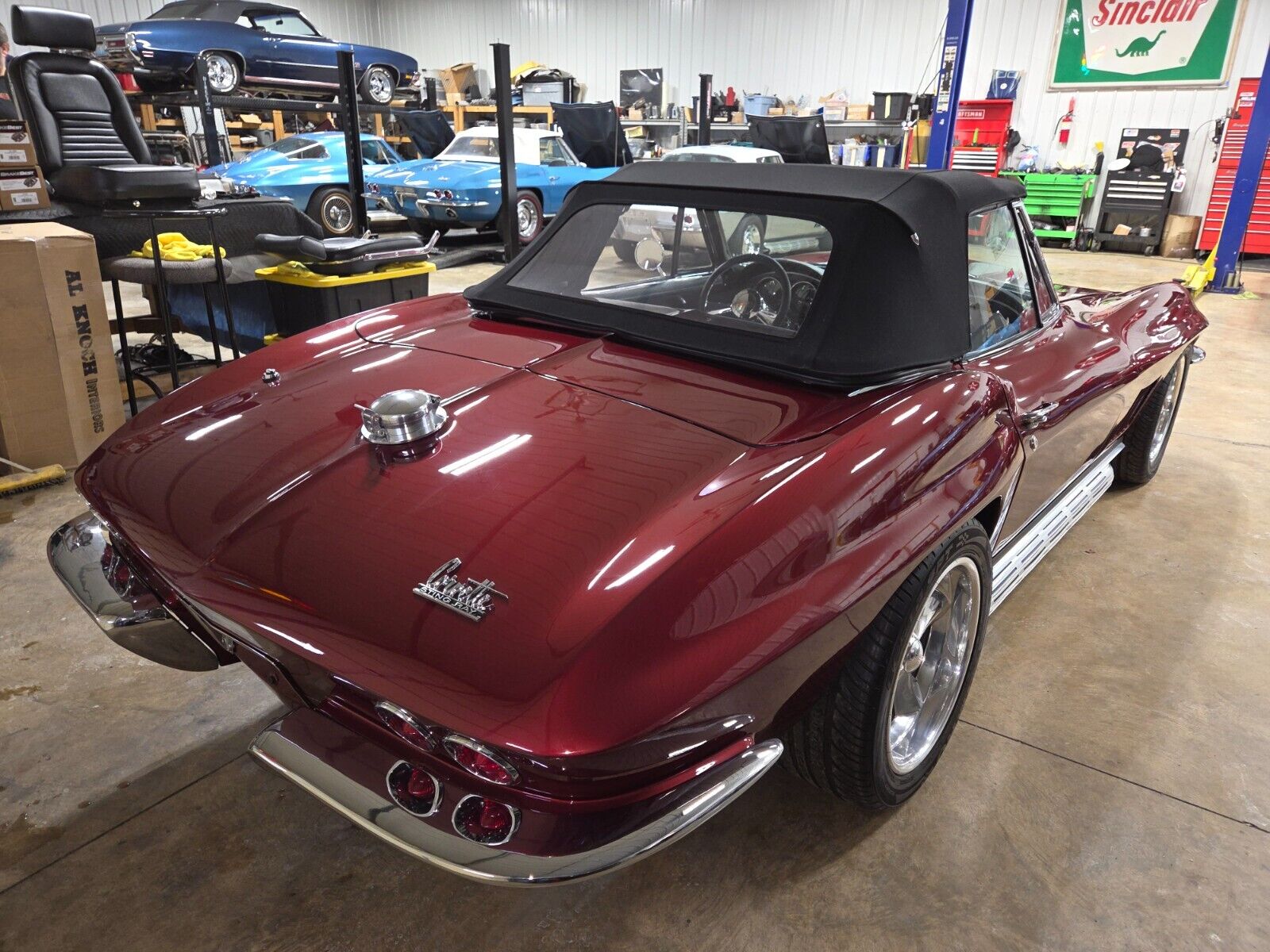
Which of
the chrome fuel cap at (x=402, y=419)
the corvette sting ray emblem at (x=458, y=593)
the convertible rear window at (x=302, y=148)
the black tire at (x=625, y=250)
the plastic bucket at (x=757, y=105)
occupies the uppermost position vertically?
the plastic bucket at (x=757, y=105)

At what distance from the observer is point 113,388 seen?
351 cm

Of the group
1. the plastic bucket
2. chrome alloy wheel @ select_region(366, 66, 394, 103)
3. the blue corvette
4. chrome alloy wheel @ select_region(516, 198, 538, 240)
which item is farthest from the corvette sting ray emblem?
the plastic bucket

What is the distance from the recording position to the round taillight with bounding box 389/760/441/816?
1186 millimetres

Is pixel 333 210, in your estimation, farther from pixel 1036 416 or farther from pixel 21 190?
pixel 1036 416

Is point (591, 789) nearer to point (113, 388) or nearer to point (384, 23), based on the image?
point (113, 388)

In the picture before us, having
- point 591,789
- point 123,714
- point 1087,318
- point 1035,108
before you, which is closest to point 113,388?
point 123,714

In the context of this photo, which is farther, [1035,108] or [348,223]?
[1035,108]

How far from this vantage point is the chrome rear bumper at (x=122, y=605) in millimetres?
1624

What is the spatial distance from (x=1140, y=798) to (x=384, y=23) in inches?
859

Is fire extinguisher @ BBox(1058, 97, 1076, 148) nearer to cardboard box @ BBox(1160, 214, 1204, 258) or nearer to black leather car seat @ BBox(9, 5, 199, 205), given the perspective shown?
cardboard box @ BBox(1160, 214, 1204, 258)

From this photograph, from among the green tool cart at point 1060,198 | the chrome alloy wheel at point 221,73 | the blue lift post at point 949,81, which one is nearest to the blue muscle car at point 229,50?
the chrome alloy wheel at point 221,73

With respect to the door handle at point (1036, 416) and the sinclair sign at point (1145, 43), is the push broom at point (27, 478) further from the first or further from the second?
the sinclair sign at point (1145, 43)

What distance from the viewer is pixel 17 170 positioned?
402 cm

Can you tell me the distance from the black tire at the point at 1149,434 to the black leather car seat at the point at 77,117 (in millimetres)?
4107
